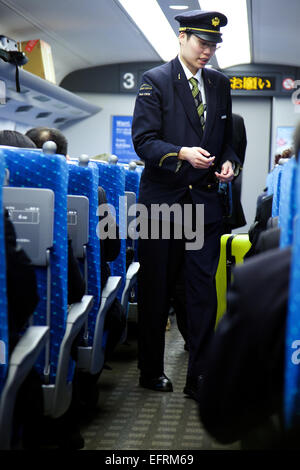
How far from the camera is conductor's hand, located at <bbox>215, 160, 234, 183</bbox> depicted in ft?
10.8

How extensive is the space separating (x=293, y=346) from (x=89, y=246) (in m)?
1.66

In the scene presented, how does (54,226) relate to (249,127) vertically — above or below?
below

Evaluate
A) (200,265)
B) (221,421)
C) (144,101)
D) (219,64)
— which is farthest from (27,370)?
(219,64)

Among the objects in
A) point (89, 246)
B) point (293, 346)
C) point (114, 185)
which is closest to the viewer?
point (293, 346)

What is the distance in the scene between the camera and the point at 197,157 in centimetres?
306

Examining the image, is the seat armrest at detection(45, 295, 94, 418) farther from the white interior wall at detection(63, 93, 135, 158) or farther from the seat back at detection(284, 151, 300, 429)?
the white interior wall at detection(63, 93, 135, 158)

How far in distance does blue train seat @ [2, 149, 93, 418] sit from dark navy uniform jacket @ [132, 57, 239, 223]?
112 cm

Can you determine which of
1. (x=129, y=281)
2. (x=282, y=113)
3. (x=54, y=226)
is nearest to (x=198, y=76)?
(x=129, y=281)

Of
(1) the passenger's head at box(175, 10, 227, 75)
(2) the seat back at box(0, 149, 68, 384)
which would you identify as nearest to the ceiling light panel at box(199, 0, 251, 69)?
(1) the passenger's head at box(175, 10, 227, 75)

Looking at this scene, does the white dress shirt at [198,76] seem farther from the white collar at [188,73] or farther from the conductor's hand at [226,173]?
the conductor's hand at [226,173]

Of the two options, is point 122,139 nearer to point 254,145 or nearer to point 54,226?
point 254,145

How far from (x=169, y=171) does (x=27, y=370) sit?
5.82 feet

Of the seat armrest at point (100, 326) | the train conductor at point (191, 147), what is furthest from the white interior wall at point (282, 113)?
the seat armrest at point (100, 326)

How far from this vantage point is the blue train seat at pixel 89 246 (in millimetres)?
2709
